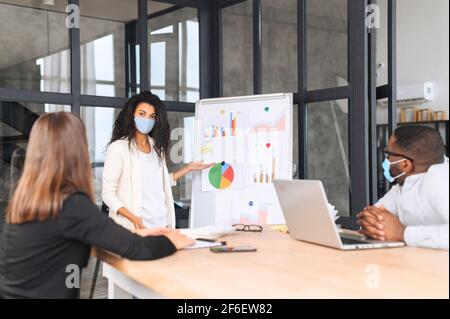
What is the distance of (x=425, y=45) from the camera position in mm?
7988

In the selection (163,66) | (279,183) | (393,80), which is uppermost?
(163,66)

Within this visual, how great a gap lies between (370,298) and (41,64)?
3.46 metres

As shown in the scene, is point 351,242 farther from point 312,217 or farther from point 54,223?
point 54,223

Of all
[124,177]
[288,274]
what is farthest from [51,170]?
[124,177]

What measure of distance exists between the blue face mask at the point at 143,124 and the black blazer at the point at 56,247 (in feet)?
5.50

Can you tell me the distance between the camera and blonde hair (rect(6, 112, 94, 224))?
1.67 meters

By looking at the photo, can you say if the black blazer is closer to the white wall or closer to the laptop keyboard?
the laptop keyboard

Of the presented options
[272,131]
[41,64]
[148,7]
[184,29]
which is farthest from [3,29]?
[272,131]

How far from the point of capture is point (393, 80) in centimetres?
345

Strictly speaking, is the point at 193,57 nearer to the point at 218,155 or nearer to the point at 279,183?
the point at 218,155

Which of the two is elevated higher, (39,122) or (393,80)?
(393,80)

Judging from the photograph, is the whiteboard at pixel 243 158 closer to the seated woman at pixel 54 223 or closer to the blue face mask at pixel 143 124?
the blue face mask at pixel 143 124

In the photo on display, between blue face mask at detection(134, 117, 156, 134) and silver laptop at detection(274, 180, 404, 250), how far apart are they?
142 cm

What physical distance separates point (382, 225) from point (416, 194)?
20cm
